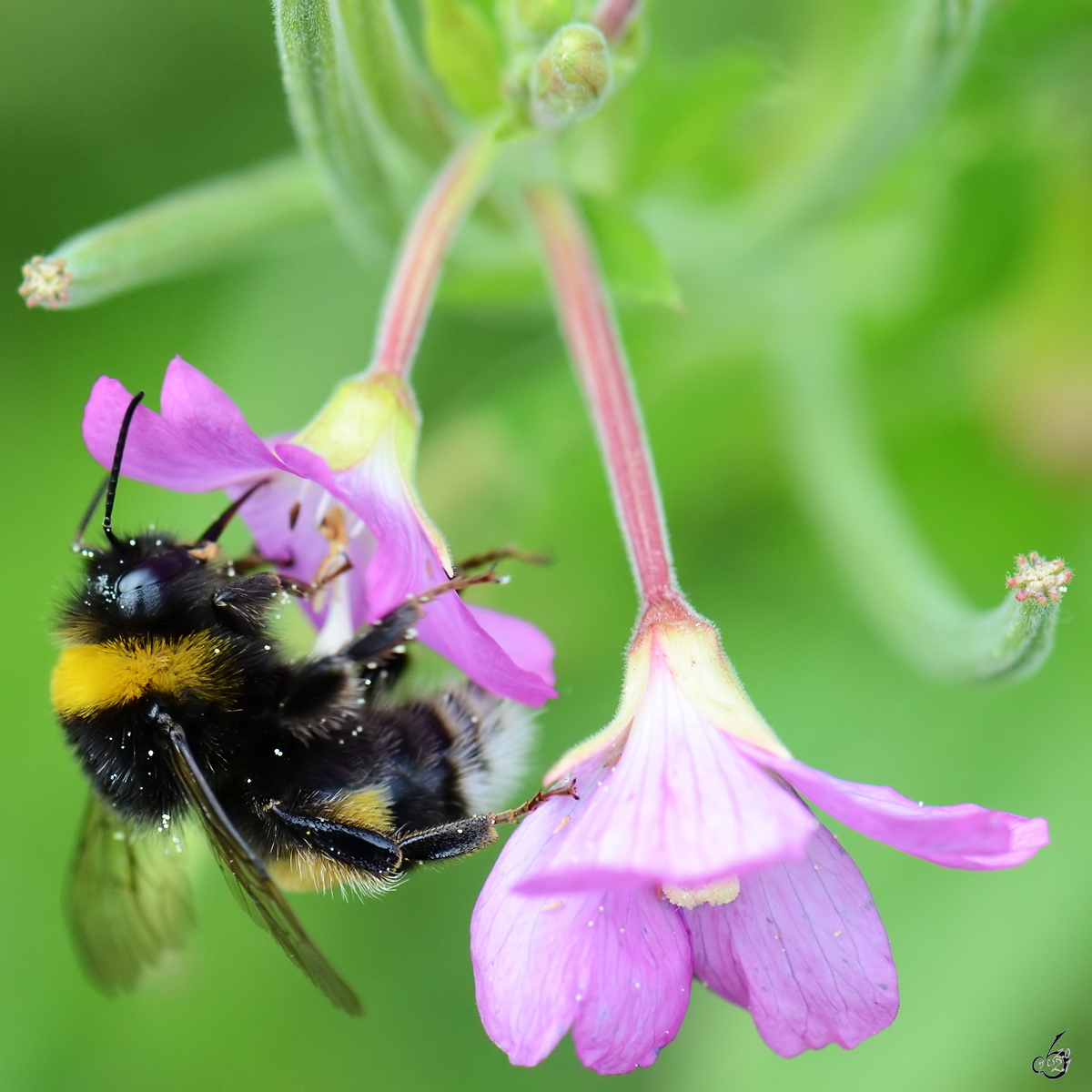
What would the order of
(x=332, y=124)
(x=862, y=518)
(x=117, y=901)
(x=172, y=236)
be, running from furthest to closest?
(x=862, y=518) → (x=172, y=236) → (x=117, y=901) → (x=332, y=124)

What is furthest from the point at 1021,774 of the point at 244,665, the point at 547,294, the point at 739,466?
the point at 244,665

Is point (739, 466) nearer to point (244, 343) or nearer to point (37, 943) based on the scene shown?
point (244, 343)

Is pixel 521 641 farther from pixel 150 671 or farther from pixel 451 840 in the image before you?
pixel 150 671

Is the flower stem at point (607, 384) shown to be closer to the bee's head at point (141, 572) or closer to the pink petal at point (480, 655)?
the pink petal at point (480, 655)

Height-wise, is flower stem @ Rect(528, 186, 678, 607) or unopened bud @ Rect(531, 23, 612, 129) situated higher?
unopened bud @ Rect(531, 23, 612, 129)

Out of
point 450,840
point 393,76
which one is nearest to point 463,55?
point 393,76

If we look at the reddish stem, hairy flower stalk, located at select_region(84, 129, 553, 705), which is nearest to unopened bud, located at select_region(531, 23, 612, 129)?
the reddish stem

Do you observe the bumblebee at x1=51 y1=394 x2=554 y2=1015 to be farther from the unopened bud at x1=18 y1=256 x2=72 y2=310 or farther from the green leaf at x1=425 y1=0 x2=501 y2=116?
the green leaf at x1=425 y1=0 x2=501 y2=116
